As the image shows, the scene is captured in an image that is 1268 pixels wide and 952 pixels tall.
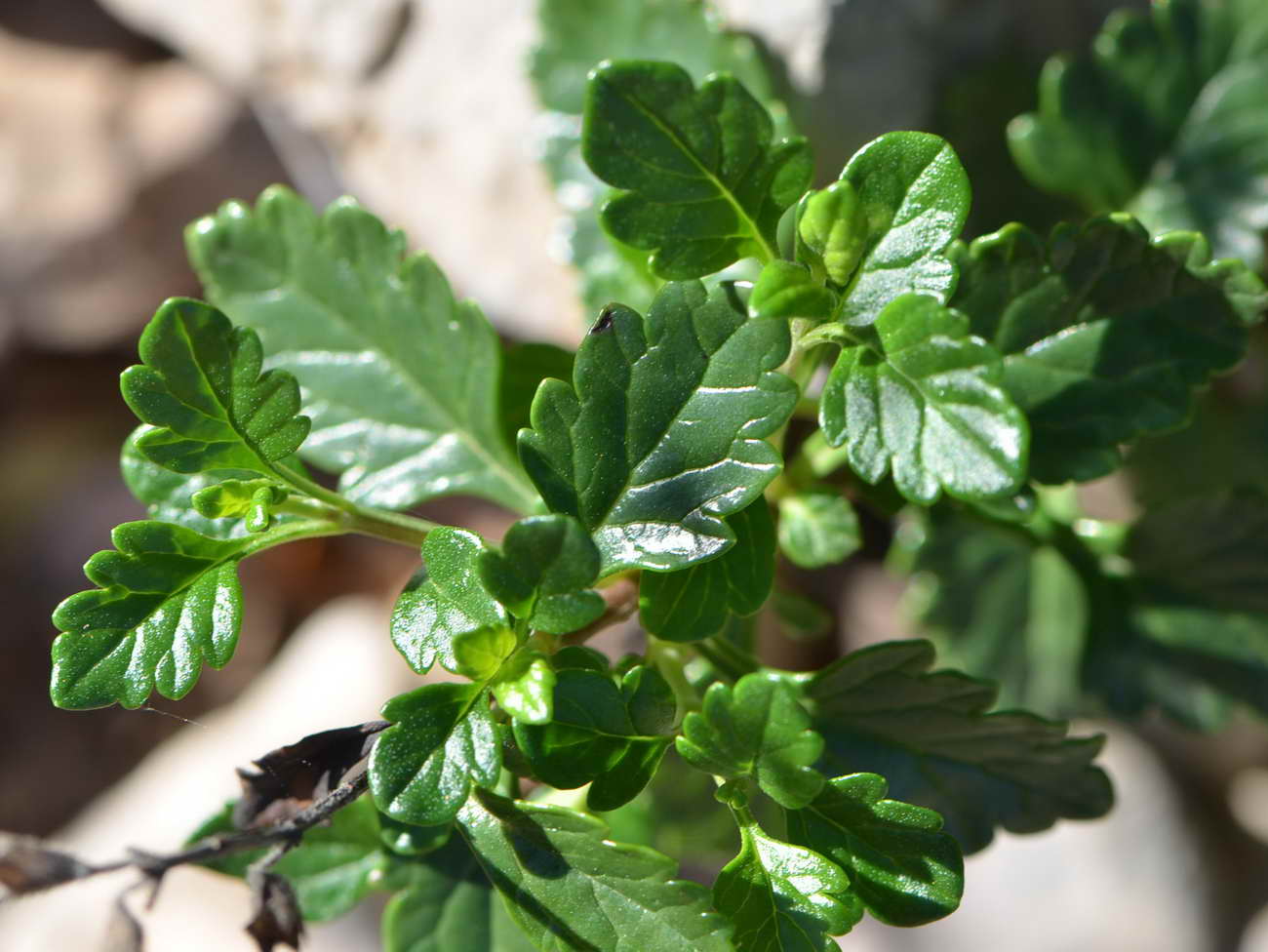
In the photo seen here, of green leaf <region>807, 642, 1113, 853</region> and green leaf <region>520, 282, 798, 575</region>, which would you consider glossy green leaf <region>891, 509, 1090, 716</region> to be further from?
green leaf <region>520, 282, 798, 575</region>

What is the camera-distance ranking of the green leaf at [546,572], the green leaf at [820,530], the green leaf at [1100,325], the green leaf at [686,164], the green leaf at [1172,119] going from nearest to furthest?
the green leaf at [546,572], the green leaf at [686,164], the green leaf at [1100,325], the green leaf at [820,530], the green leaf at [1172,119]

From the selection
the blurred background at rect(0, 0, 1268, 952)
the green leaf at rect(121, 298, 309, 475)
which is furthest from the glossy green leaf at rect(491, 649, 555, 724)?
the blurred background at rect(0, 0, 1268, 952)

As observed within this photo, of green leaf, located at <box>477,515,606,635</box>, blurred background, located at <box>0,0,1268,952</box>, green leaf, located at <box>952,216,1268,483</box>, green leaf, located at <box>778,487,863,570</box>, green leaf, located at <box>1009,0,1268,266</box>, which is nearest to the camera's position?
green leaf, located at <box>477,515,606,635</box>

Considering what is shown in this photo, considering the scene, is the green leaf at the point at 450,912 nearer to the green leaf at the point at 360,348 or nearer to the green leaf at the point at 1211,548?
the green leaf at the point at 360,348

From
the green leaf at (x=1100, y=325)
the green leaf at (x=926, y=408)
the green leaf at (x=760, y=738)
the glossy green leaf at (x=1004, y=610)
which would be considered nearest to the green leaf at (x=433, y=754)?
the green leaf at (x=760, y=738)

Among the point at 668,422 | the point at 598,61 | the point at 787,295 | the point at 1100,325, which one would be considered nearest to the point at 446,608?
the point at 668,422

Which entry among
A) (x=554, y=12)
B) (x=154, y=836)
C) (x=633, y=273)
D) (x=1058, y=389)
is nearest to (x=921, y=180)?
(x=1058, y=389)

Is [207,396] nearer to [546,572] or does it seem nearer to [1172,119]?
[546,572]
